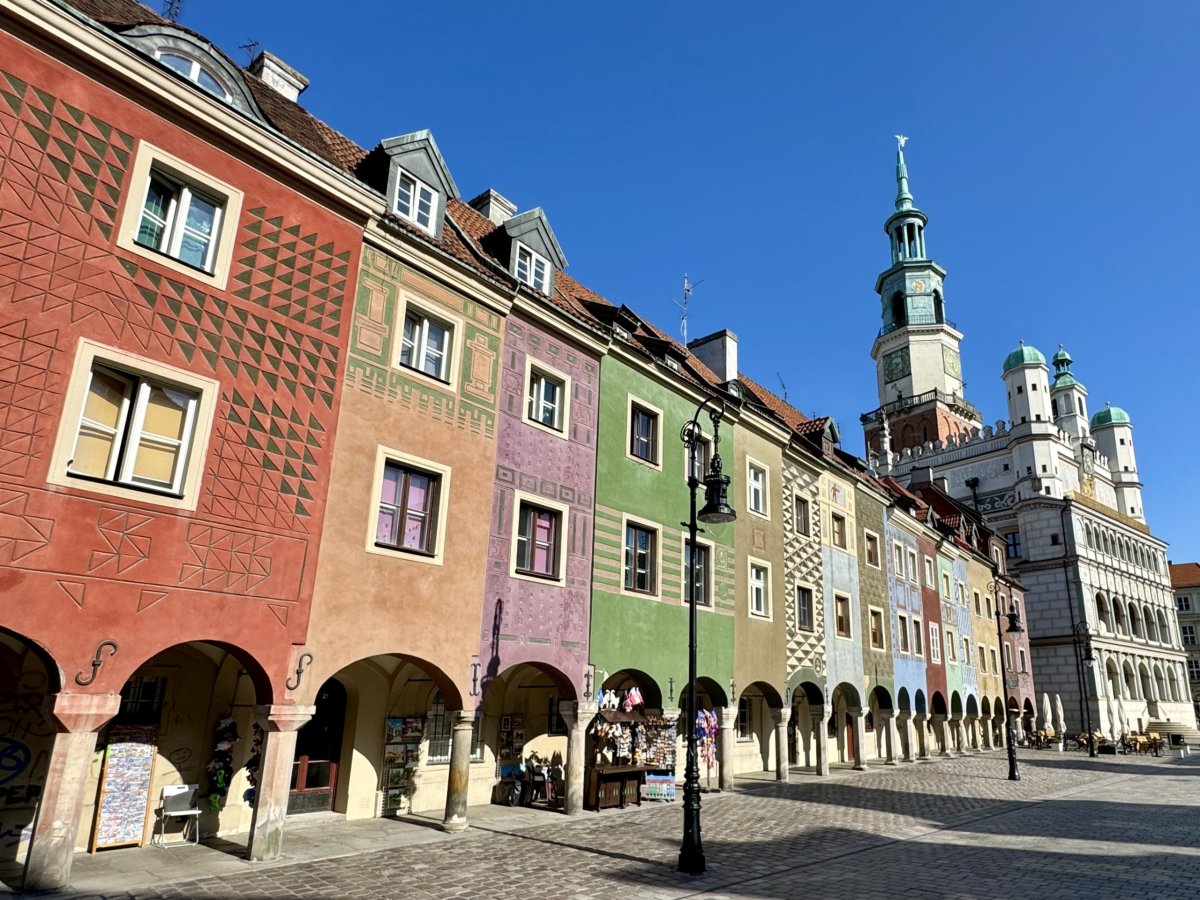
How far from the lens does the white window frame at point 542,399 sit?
1814 cm

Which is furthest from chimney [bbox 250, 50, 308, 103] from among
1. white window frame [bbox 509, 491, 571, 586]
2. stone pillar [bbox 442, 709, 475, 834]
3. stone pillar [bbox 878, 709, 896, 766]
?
stone pillar [bbox 878, 709, 896, 766]

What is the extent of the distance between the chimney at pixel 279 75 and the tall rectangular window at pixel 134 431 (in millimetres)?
10208

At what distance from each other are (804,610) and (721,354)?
977 centimetres

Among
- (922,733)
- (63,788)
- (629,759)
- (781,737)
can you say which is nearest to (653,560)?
(629,759)

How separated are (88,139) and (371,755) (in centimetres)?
1229

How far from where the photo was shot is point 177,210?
41.2 ft

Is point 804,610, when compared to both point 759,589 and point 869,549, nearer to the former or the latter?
point 759,589

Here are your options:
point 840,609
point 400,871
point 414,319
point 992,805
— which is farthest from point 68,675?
point 840,609

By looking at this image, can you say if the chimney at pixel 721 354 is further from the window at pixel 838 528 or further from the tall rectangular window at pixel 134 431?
the tall rectangular window at pixel 134 431

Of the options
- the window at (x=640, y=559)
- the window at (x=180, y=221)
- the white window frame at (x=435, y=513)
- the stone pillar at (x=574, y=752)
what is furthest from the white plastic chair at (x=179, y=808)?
the window at (x=640, y=559)

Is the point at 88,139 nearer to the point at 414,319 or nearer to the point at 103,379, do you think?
the point at 103,379

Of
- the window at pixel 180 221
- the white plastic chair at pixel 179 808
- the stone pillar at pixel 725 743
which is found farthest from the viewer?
the stone pillar at pixel 725 743

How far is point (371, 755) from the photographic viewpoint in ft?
53.3

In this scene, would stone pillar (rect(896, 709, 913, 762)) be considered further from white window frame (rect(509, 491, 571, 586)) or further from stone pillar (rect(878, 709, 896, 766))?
white window frame (rect(509, 491, 571, 586))
